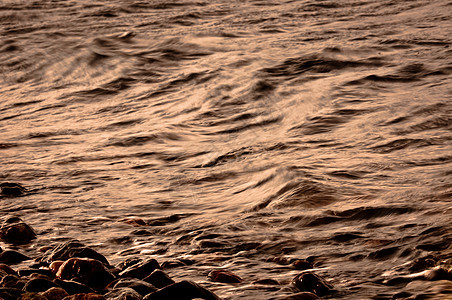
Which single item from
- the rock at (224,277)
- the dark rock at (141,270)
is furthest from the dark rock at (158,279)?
the rock at (224,277)

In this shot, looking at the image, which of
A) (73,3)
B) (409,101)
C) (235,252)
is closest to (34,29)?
(73,3)

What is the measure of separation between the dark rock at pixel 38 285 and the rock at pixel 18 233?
121 centimetres

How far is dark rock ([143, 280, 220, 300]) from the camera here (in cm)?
272

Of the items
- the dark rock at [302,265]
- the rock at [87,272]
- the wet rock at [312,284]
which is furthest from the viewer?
the dark rock at [302,265]

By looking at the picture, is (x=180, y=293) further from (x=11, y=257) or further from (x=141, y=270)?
(x=11, y=257)

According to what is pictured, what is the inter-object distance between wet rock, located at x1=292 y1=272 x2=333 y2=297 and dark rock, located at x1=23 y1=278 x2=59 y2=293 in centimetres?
109

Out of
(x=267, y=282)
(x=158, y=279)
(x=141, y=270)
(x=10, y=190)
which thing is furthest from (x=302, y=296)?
(x=10, y=190)

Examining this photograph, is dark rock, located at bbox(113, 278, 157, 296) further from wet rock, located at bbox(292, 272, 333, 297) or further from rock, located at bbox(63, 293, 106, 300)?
wet rock, located at bbox(292, 272, 333, 297)

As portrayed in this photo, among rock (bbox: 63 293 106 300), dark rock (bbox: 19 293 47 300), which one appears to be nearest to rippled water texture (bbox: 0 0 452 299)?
rock (bbox: 63 293 106 300)

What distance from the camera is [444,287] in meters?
2.88

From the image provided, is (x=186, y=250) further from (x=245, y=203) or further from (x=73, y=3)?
(x=73, y=3)

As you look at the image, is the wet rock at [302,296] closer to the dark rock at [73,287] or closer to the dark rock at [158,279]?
the dark rock at [158,279]

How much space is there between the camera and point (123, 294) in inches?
110

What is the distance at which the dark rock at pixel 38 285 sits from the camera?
2.88 metres
